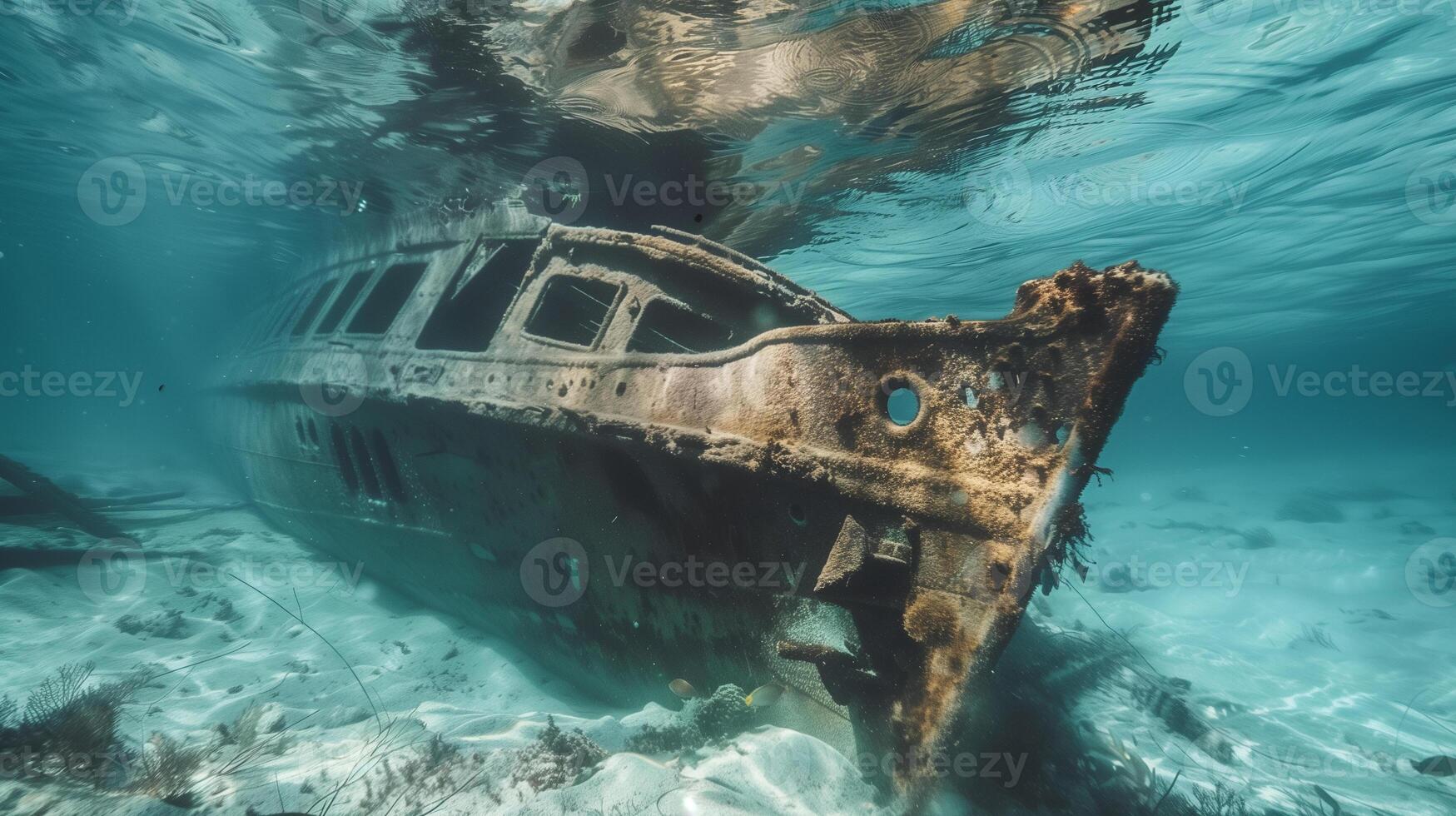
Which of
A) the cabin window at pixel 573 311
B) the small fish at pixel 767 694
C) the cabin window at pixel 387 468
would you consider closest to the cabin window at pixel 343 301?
the cabin window at pixel 387 468

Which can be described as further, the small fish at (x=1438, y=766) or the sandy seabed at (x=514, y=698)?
the small fish at (x=1438, y=766)

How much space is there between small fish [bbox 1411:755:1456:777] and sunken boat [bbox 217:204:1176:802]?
842 cm

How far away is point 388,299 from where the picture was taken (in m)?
10.3

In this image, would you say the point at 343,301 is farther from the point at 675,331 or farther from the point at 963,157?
the point at 963,157

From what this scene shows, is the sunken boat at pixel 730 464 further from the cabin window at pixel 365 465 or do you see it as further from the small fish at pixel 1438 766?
the small fish at pixel 1438 766

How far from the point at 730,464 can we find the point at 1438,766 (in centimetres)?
1000

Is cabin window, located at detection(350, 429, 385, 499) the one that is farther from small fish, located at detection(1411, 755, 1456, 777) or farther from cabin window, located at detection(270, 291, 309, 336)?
small fish, located at detection(1411, 755, 1456, 777)

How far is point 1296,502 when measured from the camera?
26609 mm

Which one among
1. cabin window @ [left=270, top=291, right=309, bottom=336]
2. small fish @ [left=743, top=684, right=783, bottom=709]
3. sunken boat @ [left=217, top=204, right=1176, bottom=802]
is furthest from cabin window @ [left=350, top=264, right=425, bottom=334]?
small fish @ [left=743, top=684, right=783, bottom=709]

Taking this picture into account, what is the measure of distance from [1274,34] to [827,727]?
33.3 ft

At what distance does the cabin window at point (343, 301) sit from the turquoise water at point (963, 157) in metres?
2.52

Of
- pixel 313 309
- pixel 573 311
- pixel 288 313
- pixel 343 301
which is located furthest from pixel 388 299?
pixel 573 311

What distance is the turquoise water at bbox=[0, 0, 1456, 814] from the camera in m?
6.89

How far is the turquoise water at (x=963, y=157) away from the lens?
689cm
